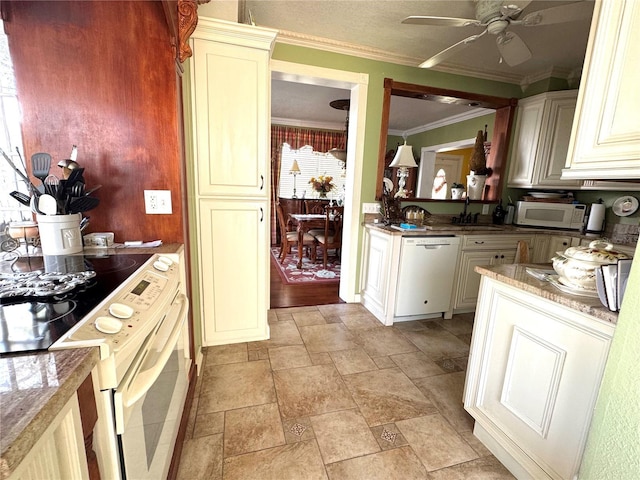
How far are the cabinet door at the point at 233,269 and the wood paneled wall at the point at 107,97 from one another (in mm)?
529

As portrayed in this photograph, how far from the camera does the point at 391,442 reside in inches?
55.1

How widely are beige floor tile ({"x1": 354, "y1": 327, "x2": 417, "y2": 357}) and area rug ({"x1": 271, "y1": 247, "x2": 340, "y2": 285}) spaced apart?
1.32m

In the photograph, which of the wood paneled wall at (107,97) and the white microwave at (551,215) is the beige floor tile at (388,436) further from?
the white microwave at (551,215)

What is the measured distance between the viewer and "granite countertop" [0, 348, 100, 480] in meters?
0.36

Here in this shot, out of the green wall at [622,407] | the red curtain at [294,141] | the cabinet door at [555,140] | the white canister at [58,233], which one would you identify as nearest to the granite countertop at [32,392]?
the white canister at [58,233]

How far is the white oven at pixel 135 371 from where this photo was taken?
605mm

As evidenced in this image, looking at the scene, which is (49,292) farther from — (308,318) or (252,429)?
(308,318)

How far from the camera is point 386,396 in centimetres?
171

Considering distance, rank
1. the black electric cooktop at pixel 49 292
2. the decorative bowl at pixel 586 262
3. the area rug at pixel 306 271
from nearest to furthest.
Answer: the black electric cooktop at pixel 49 292 → the decorative bowl at pixel 586 262 → the area rug at pixel 306 271

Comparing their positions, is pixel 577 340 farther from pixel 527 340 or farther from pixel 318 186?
pixel 318 186

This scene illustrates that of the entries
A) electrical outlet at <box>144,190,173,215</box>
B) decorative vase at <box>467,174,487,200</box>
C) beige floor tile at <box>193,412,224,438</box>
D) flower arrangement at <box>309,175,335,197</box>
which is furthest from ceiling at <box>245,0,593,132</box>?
flower arrangement at <box>309,175,335,197</box>

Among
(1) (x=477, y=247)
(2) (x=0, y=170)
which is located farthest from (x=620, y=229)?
(2) (x=0, y=170)

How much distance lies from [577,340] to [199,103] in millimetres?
2256

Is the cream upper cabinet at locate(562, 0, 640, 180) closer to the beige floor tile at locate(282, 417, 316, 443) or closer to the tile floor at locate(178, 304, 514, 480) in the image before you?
the tile floor at locate(178, 304, 514, 480)
